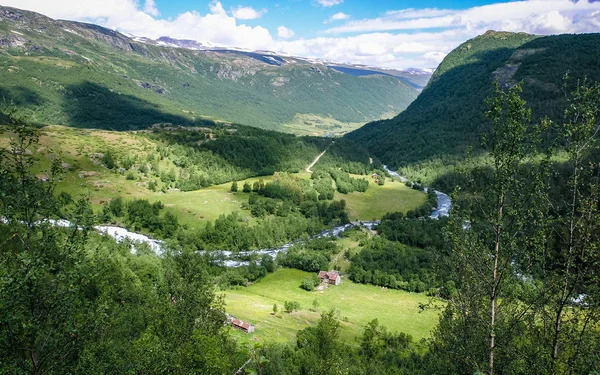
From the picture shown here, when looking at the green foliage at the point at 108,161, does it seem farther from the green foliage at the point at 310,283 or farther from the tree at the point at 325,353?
the tree at the point at 325,353

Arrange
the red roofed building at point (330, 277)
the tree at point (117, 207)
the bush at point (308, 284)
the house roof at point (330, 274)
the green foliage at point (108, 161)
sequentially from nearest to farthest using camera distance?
1. the bush at point (308, 284)
2. the red roofed building at point (330, 277)
3. the house roof at point (330, 274)
4. the tree at point (117, 207)
5. the green foliage at point (108, 161)

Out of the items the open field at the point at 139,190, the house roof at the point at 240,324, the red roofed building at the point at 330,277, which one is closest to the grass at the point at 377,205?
the open field at the point at 139,190

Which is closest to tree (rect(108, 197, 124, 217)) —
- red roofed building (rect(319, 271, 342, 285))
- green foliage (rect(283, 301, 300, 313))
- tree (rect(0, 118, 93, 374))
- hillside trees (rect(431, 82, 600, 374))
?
red roofed building (rect(319, 271, 342, 285))

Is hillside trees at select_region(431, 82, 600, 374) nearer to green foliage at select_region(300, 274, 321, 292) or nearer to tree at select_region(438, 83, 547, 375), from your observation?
tree at select_region(438, 83, 547, 375)

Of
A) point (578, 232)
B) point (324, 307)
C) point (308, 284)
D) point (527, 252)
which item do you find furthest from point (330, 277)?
point (578, 232)

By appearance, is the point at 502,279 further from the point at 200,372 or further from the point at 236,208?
the point at 236,208

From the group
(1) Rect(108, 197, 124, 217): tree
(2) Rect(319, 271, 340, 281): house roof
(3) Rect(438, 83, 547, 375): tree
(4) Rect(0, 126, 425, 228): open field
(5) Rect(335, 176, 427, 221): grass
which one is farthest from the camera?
(5) Rect(335, 176, 427, 221): grass
